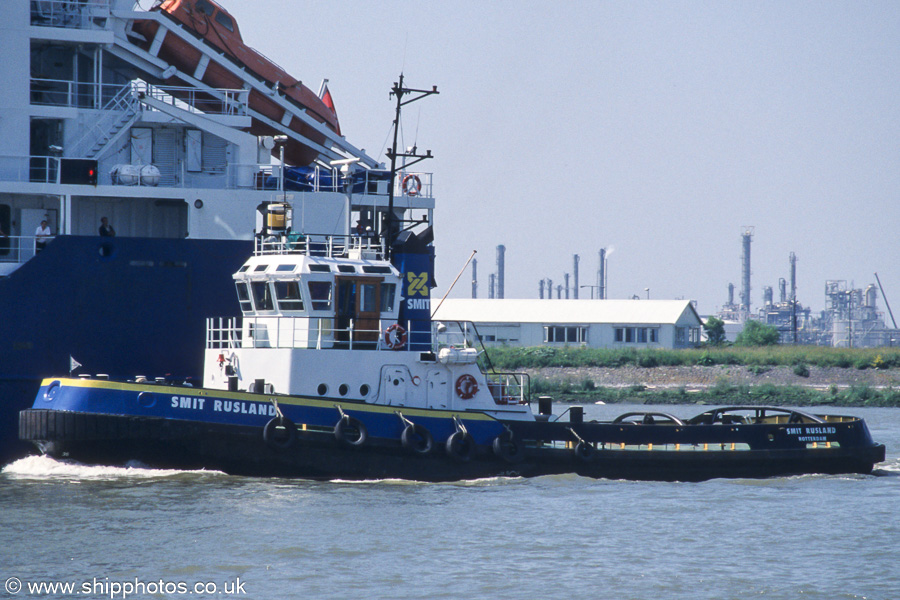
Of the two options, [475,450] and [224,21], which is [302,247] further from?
[224,21]

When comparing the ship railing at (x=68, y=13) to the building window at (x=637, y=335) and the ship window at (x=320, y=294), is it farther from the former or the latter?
the building window at (x=637, y=335)

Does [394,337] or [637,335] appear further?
[637,335]

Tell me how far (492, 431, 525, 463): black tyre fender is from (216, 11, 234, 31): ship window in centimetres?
1165

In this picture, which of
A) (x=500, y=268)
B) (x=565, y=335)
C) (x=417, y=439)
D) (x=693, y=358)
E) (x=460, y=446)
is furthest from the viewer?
(x=500, y=268)

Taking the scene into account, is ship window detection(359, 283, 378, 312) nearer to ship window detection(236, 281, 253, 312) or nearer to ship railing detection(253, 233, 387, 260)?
ship railing detection(253, 233, 387, 260)

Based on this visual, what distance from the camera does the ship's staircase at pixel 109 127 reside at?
788 inches

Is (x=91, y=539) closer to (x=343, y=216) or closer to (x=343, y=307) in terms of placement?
(x=343, y=307)

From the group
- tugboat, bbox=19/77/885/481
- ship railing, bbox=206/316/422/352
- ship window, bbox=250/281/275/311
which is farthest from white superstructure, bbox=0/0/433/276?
ship railing, bbox=206/316/422/352

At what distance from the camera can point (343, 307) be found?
17.1m

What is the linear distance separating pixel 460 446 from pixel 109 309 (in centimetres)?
654

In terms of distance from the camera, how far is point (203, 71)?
73.0 ft

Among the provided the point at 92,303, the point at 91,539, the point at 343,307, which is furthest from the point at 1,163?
the point at 91,539

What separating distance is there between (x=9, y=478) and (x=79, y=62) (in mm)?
8598

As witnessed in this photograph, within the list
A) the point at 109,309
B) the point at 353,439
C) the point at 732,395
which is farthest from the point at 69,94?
the point at 732,395
